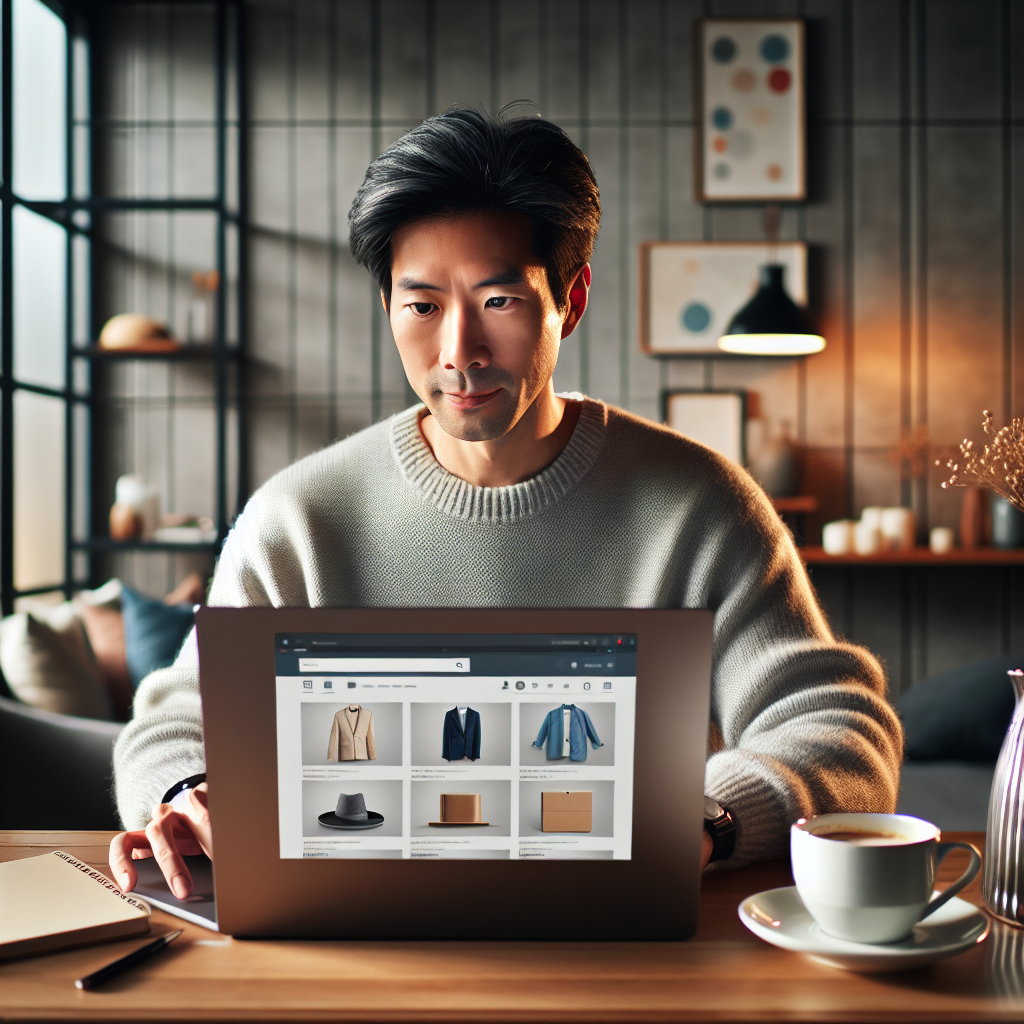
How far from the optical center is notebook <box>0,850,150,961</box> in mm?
772

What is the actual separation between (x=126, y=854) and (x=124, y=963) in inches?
8.1

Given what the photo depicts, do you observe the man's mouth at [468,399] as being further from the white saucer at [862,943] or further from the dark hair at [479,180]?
the white saucer at [862,943]

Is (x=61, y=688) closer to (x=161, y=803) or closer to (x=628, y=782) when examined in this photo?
(x=161, y=803)

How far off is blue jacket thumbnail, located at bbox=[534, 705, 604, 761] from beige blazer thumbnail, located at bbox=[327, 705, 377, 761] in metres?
0.12

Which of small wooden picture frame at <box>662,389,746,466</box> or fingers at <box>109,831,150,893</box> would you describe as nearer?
fingers at <box>109,831,150,893</box>

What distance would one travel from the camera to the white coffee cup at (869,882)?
71 centimetres

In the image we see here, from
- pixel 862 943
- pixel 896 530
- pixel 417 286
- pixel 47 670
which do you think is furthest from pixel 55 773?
pixel 896 530

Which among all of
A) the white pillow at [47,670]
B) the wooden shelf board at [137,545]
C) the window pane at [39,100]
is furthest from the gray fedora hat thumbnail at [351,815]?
the window pane at [39,100]

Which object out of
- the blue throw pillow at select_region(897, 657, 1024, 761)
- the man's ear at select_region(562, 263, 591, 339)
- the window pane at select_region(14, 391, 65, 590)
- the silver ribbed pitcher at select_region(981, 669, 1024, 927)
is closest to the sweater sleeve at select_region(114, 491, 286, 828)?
the man's ear at select_region(562, 263, 591, 339)

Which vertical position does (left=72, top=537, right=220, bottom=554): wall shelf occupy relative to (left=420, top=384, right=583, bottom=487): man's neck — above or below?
below

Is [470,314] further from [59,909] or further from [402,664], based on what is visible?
[59,909]

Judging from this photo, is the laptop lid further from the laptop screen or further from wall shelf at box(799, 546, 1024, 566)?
wall shelf at box(799, 546, 1024, 566)

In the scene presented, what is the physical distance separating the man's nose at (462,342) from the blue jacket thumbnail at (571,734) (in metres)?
0.51

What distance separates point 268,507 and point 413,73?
3.15 meters
